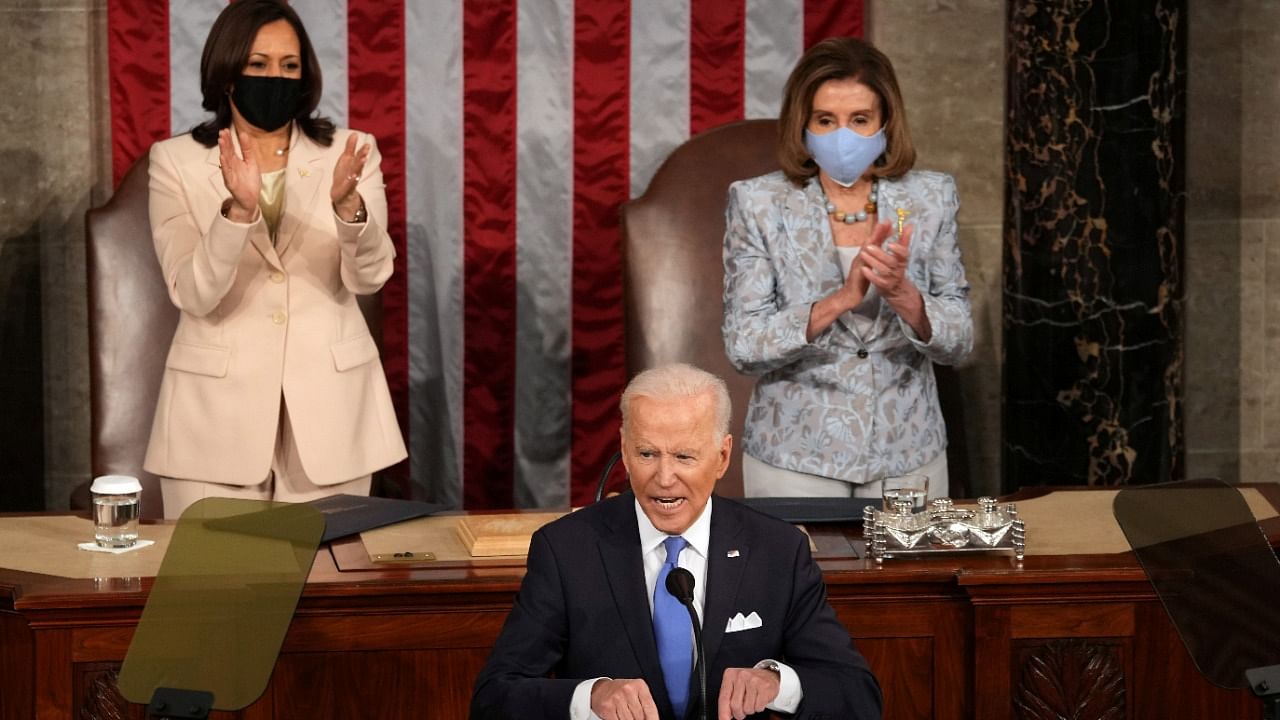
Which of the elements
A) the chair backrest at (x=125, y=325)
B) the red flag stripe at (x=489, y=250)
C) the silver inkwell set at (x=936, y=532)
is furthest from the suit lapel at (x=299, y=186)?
the silver inkwell set at (x=936, y=532)

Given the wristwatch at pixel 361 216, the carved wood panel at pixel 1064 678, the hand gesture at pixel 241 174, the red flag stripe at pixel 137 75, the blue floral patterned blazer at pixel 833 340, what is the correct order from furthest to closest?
the red flag stripe at pixel 137 75, the wristwatch at pixel 361 216, the hand gesture at pixel 241 174, the blue floral patterned blazer at pixel 833 340, the carved wood panel at pixel 1064 678

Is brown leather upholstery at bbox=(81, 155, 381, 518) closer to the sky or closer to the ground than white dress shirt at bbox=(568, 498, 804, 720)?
closer to the sky

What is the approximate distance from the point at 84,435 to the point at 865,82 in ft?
10.4

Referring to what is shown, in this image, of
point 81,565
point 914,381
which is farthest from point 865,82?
point 81,565

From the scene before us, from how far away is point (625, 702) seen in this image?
246cm

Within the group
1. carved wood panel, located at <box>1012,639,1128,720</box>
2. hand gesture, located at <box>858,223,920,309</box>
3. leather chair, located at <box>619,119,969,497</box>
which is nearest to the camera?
carved wood panel, located at <box>1012,639,1128,720</box>

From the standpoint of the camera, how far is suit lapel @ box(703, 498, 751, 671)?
269 centimetres

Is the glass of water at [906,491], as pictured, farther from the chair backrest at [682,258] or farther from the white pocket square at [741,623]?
the chair backrest at [682,258]

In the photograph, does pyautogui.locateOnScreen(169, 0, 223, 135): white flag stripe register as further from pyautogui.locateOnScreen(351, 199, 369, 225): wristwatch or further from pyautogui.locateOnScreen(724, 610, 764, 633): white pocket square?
pyautogui.locateOnScreen(724, 610, 764, 633): white pocket square

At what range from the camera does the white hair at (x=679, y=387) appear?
2686 millimetres

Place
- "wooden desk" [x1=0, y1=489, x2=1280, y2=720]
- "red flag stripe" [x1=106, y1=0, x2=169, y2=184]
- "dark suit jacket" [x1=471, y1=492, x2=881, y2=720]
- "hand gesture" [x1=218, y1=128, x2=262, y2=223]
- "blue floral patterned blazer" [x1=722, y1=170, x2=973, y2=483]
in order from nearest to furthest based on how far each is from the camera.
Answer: "dark suit jacket" [x1=471, y1=492, x2=881, y2=720]
"wooden desk" [x1=0, y1=489, x2=1280, y2=720]
"blue floral patterned blazer" [x1=722, y1=170, x2=973, y2=483]
"hand gesture" [x1=218, y1=128, x2=262, y2=223]
"red flag stripe" [x1=106, y1=0, x2=169, y2=184]

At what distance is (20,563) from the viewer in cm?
341

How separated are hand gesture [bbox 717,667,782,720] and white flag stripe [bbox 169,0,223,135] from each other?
3.67m

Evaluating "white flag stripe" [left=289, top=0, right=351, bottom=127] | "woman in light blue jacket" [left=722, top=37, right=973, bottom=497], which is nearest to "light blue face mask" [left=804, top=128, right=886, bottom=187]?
"woman in light blue jacket" [left=722, top=37, right=973, bottom=497]
